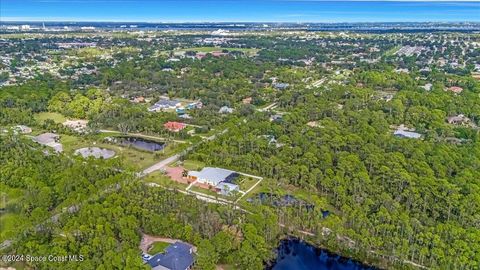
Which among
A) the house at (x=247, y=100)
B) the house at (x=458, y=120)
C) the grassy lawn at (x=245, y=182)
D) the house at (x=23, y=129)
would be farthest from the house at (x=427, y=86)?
the house at (x=23, y=129)

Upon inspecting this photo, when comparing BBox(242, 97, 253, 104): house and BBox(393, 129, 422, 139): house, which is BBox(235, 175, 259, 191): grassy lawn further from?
BBox(242, 97, 253, 104): house

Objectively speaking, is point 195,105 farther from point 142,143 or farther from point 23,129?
point 23,129

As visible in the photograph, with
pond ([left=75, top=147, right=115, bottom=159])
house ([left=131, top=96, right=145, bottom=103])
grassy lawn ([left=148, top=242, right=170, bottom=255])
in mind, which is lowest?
grassy lawn ([left=148, top=242, right=170, bottom=255])

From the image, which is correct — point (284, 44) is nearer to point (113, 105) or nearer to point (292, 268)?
point (113, 105)

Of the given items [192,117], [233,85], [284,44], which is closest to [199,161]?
[192,117]

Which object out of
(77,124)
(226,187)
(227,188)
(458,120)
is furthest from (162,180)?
(458,120)

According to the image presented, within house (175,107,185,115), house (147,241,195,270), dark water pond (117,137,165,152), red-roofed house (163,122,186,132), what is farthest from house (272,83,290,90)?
house (147,241,195,270)
